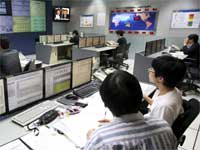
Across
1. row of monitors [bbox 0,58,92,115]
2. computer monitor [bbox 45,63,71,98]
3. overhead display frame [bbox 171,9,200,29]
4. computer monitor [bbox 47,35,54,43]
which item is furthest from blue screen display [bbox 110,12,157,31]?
computer monitor [bbox 45,63,71,98]

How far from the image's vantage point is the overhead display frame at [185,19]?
5973mm

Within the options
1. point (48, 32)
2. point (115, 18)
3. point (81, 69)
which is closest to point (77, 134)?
point (81, 69)

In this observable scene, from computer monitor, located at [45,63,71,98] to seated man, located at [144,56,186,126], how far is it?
908 mm

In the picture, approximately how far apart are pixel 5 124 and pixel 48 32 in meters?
7.18

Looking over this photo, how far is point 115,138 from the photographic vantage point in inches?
30.0

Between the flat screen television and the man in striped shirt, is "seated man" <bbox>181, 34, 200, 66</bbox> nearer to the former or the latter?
the man in striped shirt

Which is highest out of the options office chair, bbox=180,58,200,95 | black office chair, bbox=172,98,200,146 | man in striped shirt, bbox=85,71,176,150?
man in striped shirt, bbox=85,71,176,150

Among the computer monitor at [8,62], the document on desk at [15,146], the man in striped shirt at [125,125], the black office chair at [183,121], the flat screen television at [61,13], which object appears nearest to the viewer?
the man in striped shirt at [125,125]

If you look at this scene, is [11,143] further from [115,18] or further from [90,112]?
[115,18]

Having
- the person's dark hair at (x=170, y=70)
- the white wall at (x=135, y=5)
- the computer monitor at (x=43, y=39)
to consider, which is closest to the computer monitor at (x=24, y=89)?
the person's dark hair at (x=170, y=70)

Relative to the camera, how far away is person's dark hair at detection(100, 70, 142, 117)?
2.53 ft

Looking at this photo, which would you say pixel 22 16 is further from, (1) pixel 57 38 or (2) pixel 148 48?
(2) pixel 148 48

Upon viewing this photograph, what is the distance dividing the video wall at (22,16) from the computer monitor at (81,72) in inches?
212

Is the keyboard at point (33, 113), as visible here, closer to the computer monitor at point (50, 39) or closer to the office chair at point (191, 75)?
the office chair at point (191, 75)
